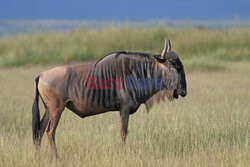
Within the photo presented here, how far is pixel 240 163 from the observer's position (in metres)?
4.54

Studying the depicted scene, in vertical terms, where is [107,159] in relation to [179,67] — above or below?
below

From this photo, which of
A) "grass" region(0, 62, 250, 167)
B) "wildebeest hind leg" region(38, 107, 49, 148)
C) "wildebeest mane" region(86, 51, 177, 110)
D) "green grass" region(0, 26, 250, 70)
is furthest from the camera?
"green grass" region(0, 26, 250, 70)

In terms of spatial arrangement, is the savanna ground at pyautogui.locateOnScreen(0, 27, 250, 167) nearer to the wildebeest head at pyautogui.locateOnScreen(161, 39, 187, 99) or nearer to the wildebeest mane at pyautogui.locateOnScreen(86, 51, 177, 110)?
the wildebeest mane at pyautogui.locateOnScreen(86, 51, 177, 110)

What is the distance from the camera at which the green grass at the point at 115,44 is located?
17.5m

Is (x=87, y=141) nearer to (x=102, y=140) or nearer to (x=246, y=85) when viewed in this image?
(x=102, y=140)

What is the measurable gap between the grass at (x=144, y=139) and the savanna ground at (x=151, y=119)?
0.04 feet

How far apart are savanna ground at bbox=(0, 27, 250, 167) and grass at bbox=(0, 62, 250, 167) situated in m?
0.01

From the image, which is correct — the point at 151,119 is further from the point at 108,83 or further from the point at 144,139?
the point at 108,83

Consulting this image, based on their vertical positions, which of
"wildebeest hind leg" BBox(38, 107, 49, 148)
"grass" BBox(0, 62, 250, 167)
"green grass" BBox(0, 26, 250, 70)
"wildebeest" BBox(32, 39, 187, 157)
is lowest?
"grass" BBox(0, 62, 250, 167)

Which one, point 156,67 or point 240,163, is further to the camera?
point 156,67

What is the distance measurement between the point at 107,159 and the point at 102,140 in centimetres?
100

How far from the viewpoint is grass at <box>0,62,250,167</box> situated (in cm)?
473

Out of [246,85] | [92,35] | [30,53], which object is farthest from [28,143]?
[92,35]

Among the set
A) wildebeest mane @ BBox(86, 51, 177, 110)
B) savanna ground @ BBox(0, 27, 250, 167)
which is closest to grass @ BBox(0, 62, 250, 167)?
Answer: savanna ground @ BBox(0, 27, 250, 167)
